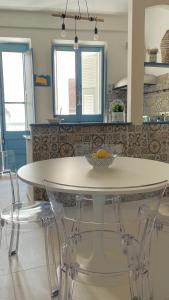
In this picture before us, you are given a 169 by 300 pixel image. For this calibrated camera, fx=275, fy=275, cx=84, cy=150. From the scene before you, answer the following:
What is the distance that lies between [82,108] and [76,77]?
0.57 m

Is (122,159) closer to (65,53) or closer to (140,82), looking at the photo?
(140,82)

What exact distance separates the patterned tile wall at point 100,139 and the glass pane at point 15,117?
2336 millimetres

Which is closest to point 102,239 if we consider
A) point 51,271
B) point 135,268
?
point 135,268

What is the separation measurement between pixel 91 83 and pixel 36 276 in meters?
3.88

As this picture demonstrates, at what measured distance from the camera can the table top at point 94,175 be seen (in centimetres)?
137

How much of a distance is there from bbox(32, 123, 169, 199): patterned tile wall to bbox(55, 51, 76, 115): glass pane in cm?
211

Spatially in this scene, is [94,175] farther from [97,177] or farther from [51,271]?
[51,271]

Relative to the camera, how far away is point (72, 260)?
1374mm

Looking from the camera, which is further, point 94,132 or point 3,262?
point 94,132

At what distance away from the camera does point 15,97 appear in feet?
16.5

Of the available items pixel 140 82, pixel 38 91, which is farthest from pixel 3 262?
pixel 38 91

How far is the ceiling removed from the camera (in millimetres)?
4160

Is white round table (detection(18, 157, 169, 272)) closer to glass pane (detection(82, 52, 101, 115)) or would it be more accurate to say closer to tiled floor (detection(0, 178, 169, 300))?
tiled floor (detection(0, 178, 169, 300))

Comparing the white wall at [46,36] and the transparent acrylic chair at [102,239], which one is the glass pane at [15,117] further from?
the transparent acrylic chair at [102,239]
